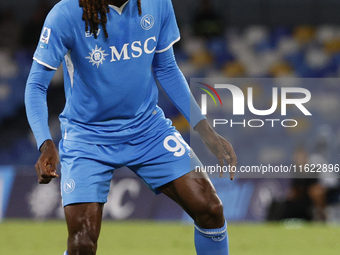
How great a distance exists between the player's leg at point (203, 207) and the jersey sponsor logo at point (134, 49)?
76 cm

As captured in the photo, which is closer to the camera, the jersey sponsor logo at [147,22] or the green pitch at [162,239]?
the jersey sponsor logo at [147,22]

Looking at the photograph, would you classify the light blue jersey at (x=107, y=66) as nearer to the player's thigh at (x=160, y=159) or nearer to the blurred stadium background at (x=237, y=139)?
the player's thigh at (x=160, y=159)

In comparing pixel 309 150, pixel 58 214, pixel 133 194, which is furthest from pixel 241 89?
pixel 58 214

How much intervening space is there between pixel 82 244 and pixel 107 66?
991 millimetres

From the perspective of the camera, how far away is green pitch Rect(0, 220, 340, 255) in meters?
5.58

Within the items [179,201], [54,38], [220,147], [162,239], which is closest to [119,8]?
Result: [54,38]

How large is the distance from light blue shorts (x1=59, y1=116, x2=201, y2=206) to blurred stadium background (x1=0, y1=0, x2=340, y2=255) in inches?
101

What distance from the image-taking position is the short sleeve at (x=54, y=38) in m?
2.95

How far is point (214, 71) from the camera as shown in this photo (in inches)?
416

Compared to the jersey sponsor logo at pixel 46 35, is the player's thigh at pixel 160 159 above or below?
below

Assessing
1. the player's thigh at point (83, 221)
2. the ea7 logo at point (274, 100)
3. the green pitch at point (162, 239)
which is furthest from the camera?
the ea7 logo at point (274, 100)

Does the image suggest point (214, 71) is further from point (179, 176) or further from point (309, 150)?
point (179, 176)

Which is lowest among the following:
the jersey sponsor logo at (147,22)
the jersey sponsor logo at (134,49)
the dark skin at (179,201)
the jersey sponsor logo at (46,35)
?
the dark skin at (179,201)

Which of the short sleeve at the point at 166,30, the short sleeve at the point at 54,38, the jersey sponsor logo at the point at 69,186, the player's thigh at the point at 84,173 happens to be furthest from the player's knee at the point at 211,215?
the short sleeve at the point at 54,38
